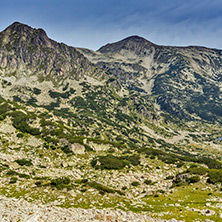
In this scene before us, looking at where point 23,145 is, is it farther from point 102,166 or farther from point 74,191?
point 74,191

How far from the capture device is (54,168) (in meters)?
55.7

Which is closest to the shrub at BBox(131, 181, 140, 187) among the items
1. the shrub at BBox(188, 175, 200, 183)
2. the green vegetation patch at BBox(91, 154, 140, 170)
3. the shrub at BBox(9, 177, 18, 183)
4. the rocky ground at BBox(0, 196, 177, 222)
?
the green vegetation patch at BBox(91, 154, 140, 170)

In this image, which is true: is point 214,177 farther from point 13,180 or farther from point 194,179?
point 13,180

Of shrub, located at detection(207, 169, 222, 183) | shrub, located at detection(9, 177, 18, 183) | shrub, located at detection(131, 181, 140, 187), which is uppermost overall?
shrub, located at detection(207, 169, 222, 183)

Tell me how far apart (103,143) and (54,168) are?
30997 mm

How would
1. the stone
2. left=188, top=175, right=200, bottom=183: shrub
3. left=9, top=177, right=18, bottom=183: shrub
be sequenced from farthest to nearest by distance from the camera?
the stone < left=188, top=175, right=200, bottom=183: shrub < left=9, top=177, right=18, bottom=183: shrub

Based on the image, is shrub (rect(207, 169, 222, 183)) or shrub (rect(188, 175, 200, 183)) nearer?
shrub (rect(207, 169, 222, 183))

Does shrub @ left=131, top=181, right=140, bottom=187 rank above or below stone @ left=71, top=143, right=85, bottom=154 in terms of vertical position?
below

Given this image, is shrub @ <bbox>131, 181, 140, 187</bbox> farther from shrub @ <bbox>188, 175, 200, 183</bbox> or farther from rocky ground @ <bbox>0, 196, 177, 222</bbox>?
rocky ground @ <bbox>0, 196, 177, 222</bbox>

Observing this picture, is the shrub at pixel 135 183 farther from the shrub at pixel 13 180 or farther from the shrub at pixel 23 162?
the shrub at pixel 23 162

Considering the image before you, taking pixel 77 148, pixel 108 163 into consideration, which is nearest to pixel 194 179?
pixel 108 163

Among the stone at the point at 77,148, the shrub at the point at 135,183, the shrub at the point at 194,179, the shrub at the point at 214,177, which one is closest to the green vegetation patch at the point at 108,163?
the stone at the point at 77,148

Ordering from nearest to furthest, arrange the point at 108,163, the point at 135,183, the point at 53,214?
1. the point at 53,214
2. the point at 135,183
3. the point at 108,163

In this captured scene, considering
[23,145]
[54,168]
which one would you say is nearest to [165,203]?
[54,168]
